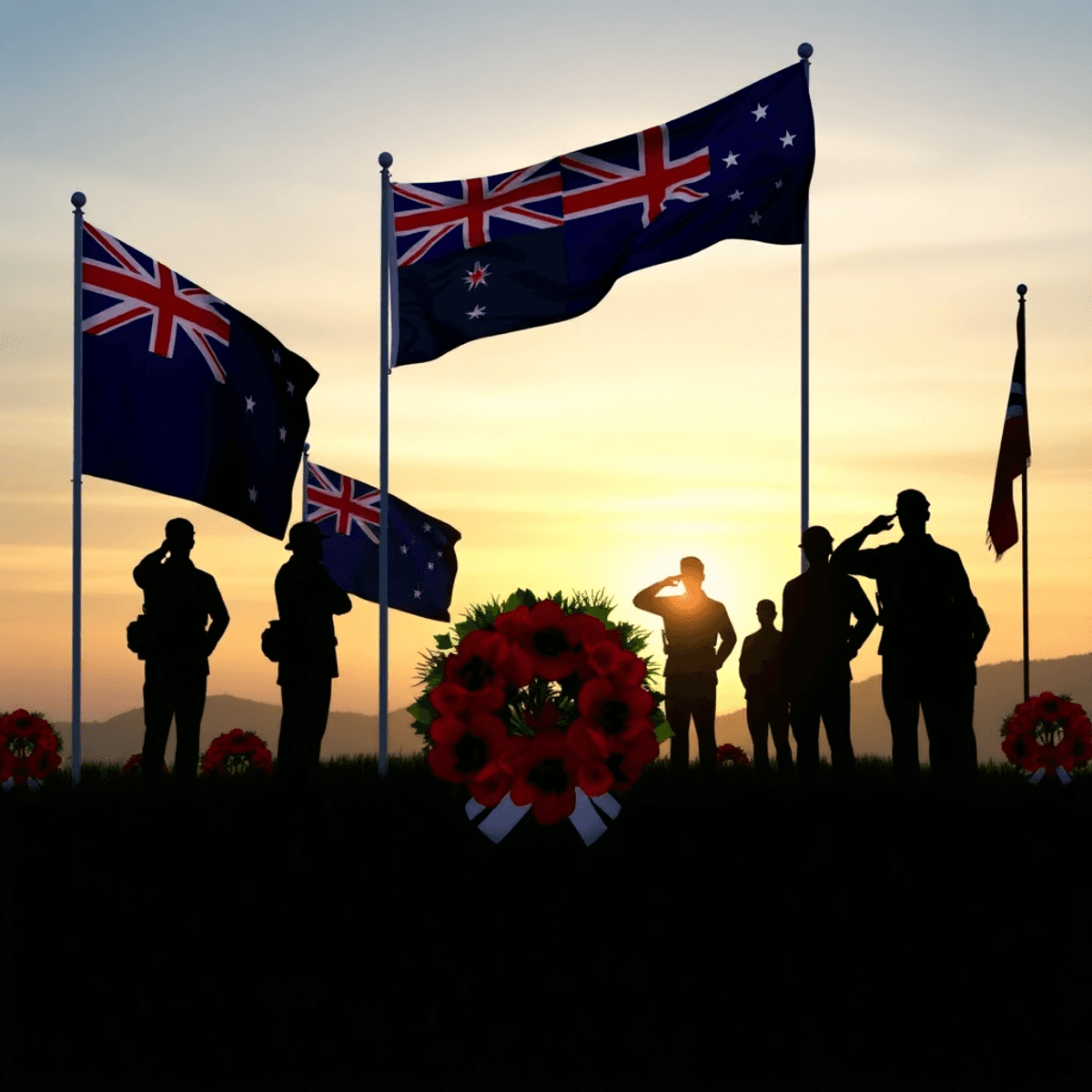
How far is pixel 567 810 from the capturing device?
8641 millimetres

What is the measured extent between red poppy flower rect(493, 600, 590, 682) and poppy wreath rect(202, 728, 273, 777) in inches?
340

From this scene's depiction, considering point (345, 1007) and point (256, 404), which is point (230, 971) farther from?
point (256, 404)

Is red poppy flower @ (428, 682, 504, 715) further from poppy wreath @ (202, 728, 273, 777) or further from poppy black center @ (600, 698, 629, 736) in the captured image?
poppy wreath @ (202, 728, 273, 777)

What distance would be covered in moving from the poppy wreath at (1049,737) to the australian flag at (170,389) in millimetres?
7390

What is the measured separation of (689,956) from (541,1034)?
4.02 feet

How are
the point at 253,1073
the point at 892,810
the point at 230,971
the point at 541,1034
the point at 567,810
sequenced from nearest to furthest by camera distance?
1. the point at 253,1073
2. the point at 541,1034
3. the point at 230,971
4. the point at 567,810
5. the point at 892,810

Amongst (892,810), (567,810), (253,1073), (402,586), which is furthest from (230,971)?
(402,586)

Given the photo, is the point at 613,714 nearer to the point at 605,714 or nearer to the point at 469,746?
the point at 605,714

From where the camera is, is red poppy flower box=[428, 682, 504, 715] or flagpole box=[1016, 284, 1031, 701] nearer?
red poppy flower box=[428, 682, 504, 715]

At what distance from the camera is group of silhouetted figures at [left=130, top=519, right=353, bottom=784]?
12.7 meters

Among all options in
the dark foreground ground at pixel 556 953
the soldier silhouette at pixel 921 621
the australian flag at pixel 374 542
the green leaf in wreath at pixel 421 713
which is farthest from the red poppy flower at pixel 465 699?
the australian flag at pixel 374 542

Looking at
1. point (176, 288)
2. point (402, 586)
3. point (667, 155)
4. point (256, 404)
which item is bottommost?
point (402, 586)

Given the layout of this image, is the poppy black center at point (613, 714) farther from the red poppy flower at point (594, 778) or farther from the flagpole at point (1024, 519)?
the flagpole at point (1024, 519)

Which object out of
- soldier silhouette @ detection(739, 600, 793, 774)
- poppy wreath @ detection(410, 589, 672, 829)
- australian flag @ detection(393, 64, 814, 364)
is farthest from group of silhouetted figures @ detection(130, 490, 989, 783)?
poppy wreath @ detection(410, 589, 672, 829)
